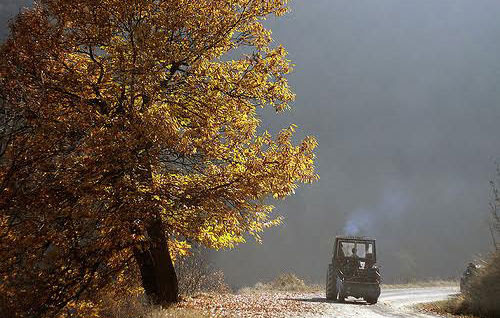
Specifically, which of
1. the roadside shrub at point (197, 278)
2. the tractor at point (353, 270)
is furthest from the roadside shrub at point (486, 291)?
the roadside shrub at point (197, 278)

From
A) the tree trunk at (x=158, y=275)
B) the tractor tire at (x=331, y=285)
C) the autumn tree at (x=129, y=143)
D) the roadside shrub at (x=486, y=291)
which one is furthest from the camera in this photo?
the tractor tire at (x=331, y=285)

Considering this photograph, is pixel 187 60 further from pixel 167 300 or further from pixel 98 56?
pixel 167 300

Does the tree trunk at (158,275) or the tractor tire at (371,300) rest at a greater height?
the tree trunk at (158,275)

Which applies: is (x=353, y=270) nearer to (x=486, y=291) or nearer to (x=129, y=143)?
(x=486, y=291)

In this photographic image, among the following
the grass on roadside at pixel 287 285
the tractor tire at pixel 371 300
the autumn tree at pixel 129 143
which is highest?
the autumn tree at pixel 129 143

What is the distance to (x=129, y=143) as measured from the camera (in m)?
7.65

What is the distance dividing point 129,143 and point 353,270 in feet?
47.6

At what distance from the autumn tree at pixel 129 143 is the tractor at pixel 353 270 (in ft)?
30.8

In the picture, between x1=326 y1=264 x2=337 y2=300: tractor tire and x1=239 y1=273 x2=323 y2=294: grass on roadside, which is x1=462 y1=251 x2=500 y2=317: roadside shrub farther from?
x1=239 y1=273 x2=323 y2=294: grass on roadside

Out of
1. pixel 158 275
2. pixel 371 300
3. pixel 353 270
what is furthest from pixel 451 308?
pixel 158 275

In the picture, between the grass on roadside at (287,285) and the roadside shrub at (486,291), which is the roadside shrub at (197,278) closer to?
the grass on roadside at (287,285)

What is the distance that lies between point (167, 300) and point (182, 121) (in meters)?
4.53

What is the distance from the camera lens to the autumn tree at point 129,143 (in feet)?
24.2

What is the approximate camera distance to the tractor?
733 inches
